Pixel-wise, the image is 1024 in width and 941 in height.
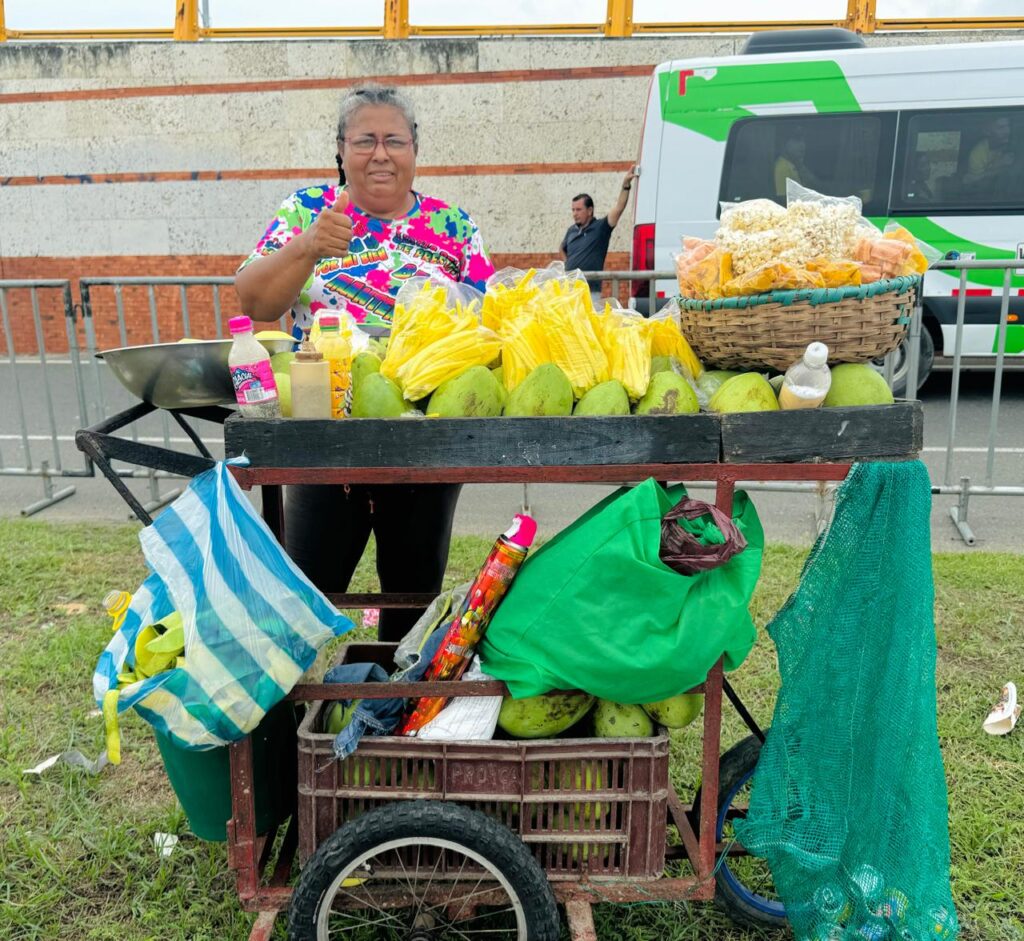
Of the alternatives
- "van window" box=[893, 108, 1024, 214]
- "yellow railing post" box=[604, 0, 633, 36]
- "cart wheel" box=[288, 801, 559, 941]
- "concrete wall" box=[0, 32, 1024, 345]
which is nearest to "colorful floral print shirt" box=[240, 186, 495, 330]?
"cart wheel" box=[288, 801, 559, 941]

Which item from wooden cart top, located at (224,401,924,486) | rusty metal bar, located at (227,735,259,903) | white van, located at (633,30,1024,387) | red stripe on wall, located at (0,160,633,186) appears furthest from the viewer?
red stripe on wall, located at (0,160,633,186)

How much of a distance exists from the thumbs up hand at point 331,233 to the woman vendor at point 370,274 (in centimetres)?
9

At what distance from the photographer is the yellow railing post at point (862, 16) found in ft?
34.5

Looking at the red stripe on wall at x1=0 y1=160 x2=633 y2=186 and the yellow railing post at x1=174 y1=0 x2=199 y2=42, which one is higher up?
the yellow railing post at x1=174 y1=0 x2=199 y2=42

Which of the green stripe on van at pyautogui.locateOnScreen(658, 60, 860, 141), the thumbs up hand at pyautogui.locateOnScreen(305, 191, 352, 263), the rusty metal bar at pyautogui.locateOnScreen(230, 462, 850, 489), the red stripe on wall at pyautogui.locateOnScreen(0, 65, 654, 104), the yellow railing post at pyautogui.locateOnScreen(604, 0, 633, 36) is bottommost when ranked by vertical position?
the rusty metal bar at pyautogui.locateOnScreen(230, 462, 850, 489)

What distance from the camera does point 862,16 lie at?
34.7ft

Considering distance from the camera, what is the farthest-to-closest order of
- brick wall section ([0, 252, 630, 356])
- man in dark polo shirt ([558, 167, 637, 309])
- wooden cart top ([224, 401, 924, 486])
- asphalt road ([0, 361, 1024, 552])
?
brick wall section ([0, 252, 630, 356]) < man in dark polo shirt ([558, 167, 637, 309]) < asphalt road ([0, 361, 1024, 552]) < wooden cart top ([224, 401, 924, 486])

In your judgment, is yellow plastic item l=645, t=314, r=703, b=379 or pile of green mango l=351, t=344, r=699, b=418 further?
yellow plastic item l=645, t=314, r=703, b=379

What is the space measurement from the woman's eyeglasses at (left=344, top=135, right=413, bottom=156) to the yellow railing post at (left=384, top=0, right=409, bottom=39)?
33.5 ft

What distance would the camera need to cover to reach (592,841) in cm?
186

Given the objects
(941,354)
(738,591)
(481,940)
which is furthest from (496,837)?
(941,354)

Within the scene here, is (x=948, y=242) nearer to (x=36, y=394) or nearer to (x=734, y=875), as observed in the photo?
(x=734, y=875)

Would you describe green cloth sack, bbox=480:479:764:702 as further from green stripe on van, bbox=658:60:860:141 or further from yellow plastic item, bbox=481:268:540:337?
green stripe on van, bbox=658:60:860:141

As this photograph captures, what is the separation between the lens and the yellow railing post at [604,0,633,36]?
10.9 m
